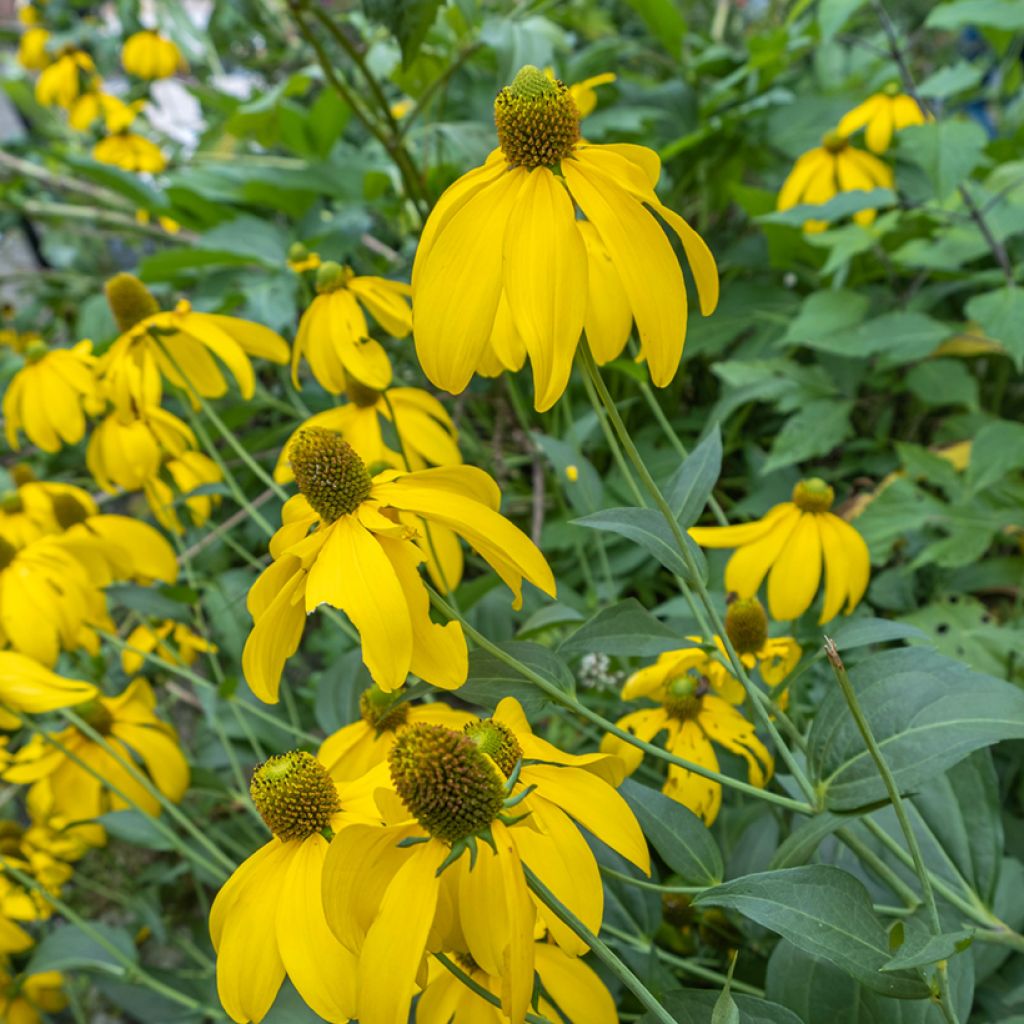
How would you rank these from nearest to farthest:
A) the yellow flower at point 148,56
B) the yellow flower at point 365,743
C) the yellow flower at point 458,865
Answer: the yellow flower at point 458,865
the yellow flower at point 365,743
the yellow flower at point 148,56

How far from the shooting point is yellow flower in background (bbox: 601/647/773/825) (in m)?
0.71

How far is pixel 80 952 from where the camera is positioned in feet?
3.22

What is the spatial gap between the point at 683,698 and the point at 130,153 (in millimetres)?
2020

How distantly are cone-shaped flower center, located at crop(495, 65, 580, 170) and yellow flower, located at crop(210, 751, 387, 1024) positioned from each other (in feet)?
1.10

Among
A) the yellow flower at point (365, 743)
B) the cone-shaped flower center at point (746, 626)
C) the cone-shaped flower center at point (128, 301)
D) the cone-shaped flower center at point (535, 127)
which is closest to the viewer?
the cone-shaped flower center at point (535, 127)

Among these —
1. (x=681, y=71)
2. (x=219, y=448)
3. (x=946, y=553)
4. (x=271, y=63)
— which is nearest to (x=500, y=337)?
(x=946, y=553)

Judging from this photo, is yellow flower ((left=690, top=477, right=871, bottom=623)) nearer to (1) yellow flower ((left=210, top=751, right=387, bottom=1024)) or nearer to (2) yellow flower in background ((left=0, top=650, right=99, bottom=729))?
(1) yellow flower ((left=210, top=751, right=387, bottom=1024))

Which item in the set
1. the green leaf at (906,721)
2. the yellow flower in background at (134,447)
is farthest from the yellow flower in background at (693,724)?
the yellow flower in background at (134,447)

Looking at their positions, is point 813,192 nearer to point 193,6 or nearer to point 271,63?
point 271,63

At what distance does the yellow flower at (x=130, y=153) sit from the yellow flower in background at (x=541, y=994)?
2052 mm

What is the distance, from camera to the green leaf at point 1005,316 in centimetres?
106

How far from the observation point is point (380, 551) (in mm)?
506

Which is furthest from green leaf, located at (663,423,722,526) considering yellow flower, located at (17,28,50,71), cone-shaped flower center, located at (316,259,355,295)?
yellow flower, located at (17,28,50,71)

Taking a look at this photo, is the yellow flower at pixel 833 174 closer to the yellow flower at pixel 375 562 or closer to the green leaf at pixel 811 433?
the green leaf at pixel 811 433
